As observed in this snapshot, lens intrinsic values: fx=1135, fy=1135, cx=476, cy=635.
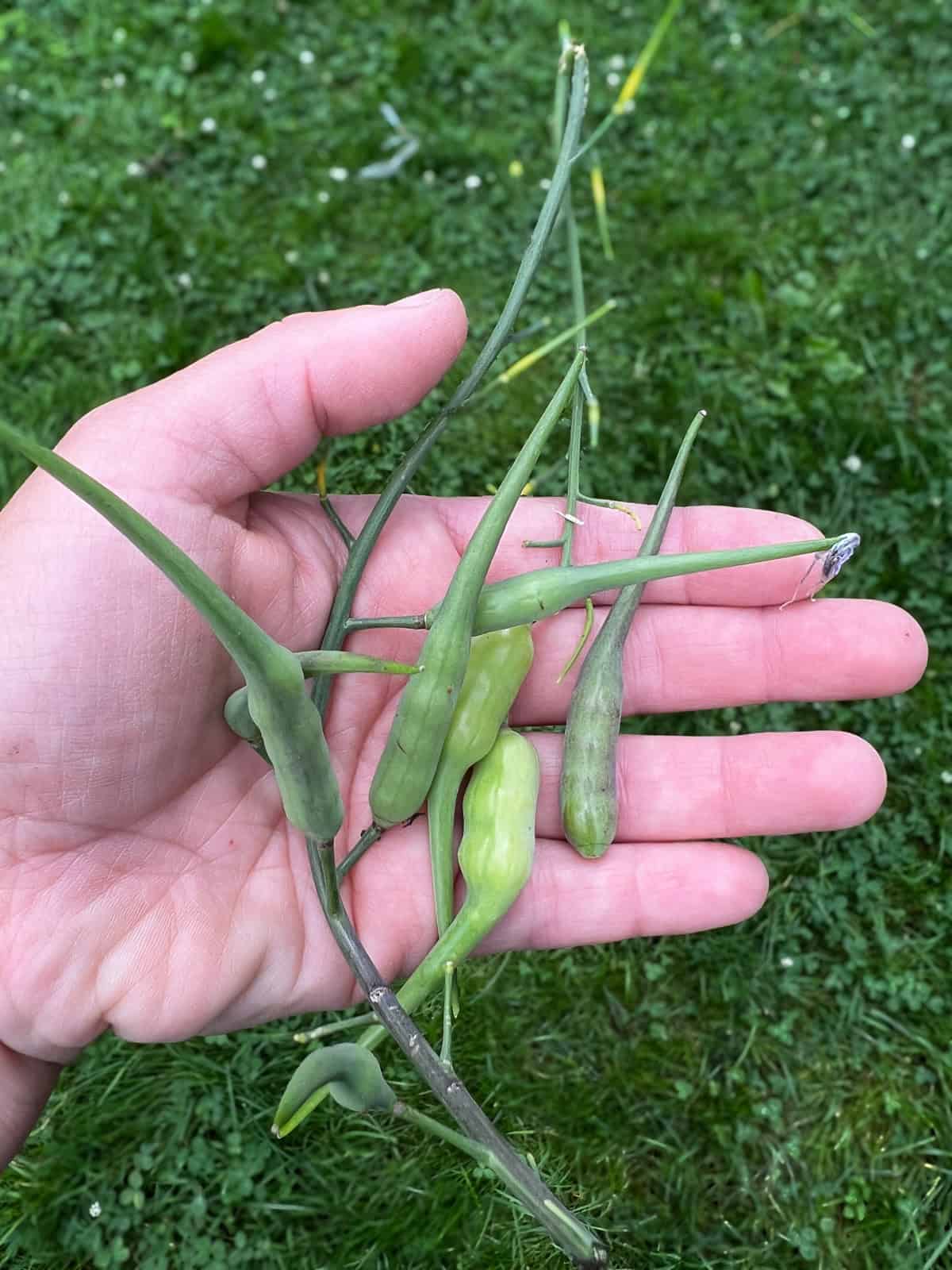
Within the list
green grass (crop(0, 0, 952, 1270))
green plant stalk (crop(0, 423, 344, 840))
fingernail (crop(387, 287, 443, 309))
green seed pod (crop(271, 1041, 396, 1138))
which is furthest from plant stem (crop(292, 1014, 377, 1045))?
fingernail (crop(387, 287, 443, 309))

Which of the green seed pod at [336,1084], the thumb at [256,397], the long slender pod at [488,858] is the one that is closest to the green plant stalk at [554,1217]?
the green seed pod at [336,1084]

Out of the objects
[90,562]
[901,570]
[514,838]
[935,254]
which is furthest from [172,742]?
[935,254]

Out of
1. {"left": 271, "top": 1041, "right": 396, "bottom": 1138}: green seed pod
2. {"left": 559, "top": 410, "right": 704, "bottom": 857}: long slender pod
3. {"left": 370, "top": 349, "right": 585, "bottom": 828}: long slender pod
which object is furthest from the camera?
{"left": 559, "top": 410, "right": 704, "bottom": 857}: long slender pod

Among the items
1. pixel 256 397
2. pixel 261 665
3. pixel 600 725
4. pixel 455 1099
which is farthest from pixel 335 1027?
pixel 256 397

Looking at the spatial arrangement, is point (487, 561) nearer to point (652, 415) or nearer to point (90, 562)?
point (90, 562)

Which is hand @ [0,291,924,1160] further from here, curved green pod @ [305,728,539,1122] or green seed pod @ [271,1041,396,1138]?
green seed pod @ [271,1041,396,1138]

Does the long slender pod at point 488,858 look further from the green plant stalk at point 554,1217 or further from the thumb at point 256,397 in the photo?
the thumb at point 256,397
